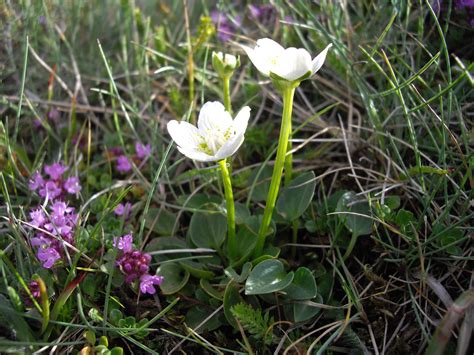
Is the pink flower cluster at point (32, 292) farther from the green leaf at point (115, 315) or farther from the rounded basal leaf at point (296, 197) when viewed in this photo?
the rounded basal leaf at point (296, 197)

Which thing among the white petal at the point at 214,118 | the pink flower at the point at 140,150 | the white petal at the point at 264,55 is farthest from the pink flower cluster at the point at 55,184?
the white petal at the point at 264,55

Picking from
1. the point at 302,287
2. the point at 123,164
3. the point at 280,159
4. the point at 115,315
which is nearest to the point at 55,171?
the point at 123,164

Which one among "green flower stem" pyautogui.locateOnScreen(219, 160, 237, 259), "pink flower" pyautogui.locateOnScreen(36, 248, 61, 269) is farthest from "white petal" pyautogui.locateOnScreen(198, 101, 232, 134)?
"pink flower" pyautogui.locateOnScreen(36, 248, 61, 269)

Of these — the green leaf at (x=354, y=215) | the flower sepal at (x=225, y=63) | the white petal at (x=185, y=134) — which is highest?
the flower sepal at (x=225, y=63)

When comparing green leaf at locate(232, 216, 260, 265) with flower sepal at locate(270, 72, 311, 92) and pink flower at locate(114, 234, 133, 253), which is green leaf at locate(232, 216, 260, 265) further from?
flower sepal at locate(270, 72, 311, 92)

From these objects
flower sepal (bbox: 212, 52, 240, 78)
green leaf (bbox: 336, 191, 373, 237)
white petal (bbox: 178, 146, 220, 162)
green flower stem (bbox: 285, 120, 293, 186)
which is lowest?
green leaf (bbox: 336, 191, 373, 237)

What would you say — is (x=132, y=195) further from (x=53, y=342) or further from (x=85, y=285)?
(x=53, y=342)

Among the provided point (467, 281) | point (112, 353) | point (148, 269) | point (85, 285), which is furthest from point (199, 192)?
point (467, 281)
